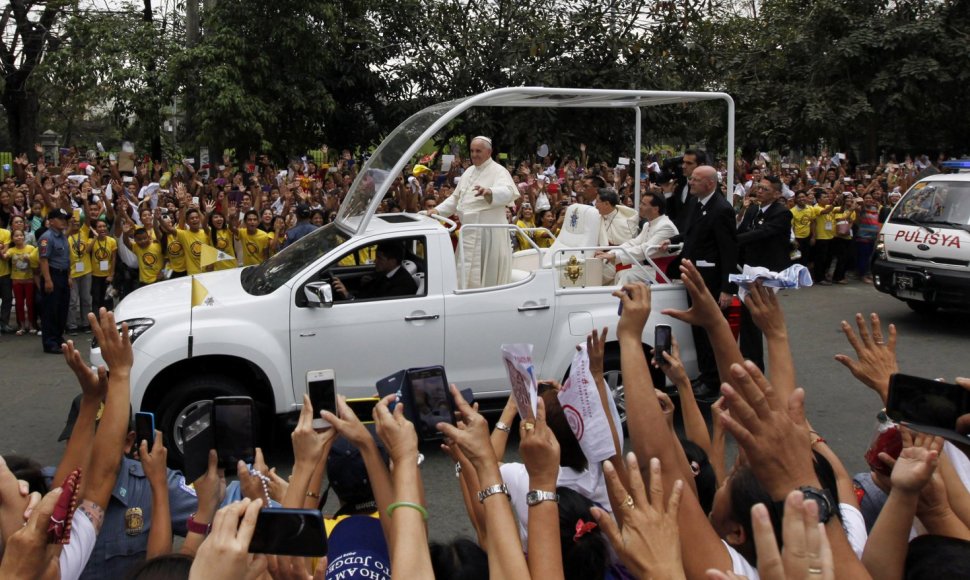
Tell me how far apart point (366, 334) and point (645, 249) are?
7.88 feet

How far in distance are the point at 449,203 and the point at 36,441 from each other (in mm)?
3910

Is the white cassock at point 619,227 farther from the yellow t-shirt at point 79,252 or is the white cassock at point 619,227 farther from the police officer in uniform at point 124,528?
the yellow t-shirt at point 79,252

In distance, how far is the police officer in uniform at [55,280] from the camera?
32.8ft

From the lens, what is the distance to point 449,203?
8312mm

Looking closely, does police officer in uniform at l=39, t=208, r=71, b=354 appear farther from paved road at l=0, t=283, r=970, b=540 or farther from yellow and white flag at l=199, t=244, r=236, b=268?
yellow and white flag at l=199, t=244, r=236, b=268

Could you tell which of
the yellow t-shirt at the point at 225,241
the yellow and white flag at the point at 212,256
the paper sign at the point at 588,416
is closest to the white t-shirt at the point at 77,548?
the paper sign at the point at 588,416

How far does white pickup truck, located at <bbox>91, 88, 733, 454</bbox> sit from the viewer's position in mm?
6359

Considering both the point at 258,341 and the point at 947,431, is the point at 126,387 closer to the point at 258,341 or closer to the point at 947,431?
the point at 947,431

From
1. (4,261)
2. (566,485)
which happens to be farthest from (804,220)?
(566,485)

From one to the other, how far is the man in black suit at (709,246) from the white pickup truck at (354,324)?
0.23 metres

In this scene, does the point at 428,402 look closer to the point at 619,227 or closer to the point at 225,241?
the point at 619,227

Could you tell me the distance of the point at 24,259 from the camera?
407 inches

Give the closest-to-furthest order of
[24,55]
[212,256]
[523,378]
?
[523,378], [212,256], [24,55]

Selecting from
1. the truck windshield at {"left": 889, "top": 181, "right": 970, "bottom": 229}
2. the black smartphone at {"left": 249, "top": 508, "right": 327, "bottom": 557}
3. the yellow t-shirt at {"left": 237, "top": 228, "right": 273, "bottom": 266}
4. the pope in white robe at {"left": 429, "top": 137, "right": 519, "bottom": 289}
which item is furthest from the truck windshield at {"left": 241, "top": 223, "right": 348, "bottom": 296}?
the truck windshield at {"left": 889, "top": 181, "right": 970, "bottom": 229}
